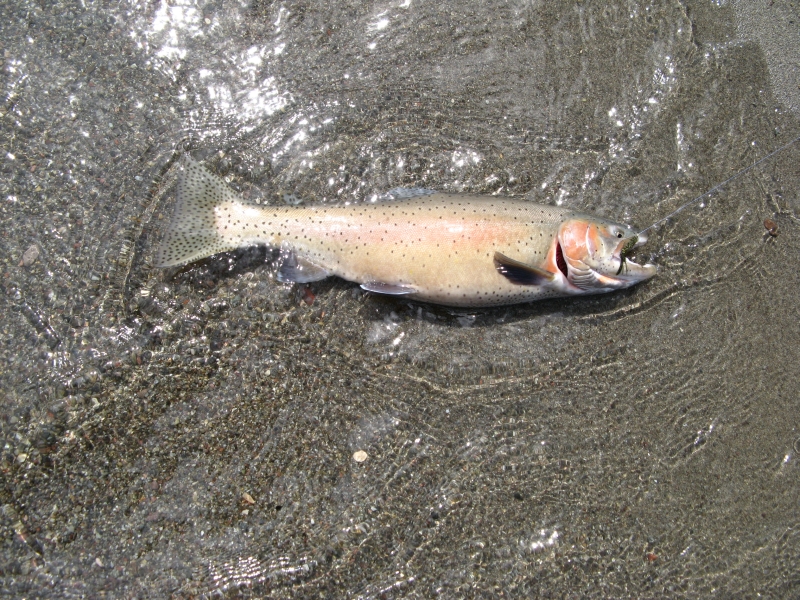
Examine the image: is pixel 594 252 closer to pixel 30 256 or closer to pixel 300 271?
pixel 300 271

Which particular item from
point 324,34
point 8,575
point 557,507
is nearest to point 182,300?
point 8,575

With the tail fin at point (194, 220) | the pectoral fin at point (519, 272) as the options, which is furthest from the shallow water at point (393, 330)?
the pectoral fin at point (519, 272)

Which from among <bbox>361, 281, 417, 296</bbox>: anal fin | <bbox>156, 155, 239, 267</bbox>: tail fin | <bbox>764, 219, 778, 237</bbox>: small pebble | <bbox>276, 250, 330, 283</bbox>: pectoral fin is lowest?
<bbox>764, 219, 778, 237</bbox>: small pebble

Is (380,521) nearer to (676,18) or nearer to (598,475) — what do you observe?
(598,475)

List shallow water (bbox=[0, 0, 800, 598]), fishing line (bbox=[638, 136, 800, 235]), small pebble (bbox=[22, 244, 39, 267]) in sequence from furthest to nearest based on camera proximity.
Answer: fishing line (bbox=[638, 136, 800, 235])
small pebble (bbox=[22, 244, 39, 267])
shallow water (bbox=[0, 0, 800, 598])

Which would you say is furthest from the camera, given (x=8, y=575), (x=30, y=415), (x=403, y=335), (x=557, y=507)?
(x=403, y=335)

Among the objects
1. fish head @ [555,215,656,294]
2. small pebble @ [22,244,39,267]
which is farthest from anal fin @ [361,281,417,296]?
small pebble @ [22,244,39,267]

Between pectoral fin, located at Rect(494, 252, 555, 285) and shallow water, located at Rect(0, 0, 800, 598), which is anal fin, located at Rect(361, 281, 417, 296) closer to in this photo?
shallow water, located at Rect(0, 0, 800, 598)

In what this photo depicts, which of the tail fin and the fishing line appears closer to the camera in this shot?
the tail fin
